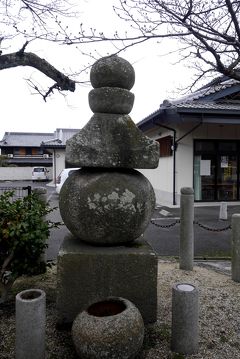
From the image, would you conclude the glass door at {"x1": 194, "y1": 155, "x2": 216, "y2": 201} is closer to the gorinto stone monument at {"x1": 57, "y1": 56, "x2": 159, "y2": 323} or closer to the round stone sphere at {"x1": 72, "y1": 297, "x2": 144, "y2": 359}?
the gorinto stone monument at {"x1": 57, "y1": 56, "x2": 159, "y2": 323}

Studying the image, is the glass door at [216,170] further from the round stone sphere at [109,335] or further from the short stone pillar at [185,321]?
the round stone sphere at [109,335]

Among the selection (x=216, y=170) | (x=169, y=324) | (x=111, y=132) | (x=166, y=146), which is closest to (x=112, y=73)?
(x=111, y=132)

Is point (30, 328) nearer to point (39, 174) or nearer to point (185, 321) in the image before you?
point (185, 321)

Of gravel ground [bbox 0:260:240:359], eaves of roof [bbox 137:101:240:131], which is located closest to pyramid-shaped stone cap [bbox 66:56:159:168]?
gravel ground [bbox 0:260:240:359]

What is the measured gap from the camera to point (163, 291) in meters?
4.49

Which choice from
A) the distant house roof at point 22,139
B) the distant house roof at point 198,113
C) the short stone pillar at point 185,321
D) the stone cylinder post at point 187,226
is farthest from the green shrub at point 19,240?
the distant house roof at point 22,139

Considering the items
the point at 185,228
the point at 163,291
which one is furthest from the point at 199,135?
the point at 163,291

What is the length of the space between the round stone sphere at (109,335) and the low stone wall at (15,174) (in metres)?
38.0

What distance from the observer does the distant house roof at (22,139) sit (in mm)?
46531

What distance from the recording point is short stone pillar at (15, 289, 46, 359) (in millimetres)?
2756

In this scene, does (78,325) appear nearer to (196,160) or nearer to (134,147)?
(134,147)

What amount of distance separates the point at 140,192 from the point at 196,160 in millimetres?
11508

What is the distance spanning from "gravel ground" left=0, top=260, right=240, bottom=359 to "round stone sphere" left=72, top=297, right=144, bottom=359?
0.38 metres

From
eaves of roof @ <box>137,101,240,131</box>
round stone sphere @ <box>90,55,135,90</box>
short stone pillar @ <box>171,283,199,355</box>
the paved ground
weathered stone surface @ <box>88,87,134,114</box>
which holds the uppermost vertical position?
eaves of roof @ <box>137,101,240,131</box>
